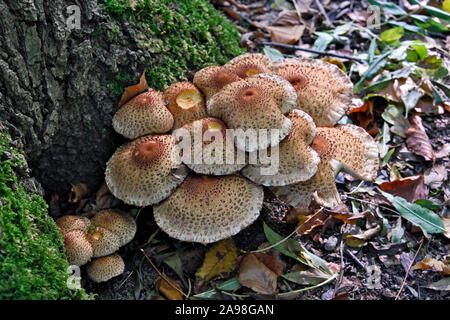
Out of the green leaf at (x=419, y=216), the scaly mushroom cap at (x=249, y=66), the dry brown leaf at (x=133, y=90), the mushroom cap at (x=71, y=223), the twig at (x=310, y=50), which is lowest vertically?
the green leaf at (x=419, y=216)

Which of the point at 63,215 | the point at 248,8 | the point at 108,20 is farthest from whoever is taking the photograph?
the point at 248,8

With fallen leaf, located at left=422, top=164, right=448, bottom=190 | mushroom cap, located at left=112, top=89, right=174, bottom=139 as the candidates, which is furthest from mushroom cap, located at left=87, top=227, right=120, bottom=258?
fallen leaf, located at left=422, top=164, right=448, bottom=190

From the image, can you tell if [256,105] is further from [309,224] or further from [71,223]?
[71,223]

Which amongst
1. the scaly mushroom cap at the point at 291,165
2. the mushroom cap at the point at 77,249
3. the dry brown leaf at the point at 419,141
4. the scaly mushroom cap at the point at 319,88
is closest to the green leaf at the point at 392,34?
the dry brown leaf at the point at 419,141

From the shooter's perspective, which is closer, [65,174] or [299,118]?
[299,118]

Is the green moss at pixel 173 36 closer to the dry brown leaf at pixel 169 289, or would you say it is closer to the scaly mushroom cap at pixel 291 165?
the scaly mushroom cap at pixel 291 165

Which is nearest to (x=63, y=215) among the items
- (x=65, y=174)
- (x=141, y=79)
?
(x=65, y=174)

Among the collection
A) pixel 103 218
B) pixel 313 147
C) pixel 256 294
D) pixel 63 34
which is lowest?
pixel 256 294

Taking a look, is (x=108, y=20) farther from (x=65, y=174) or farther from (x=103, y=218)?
(x=103, y=218)
